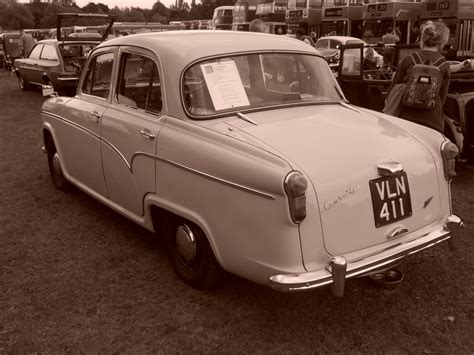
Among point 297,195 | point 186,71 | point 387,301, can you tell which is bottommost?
point 387,301

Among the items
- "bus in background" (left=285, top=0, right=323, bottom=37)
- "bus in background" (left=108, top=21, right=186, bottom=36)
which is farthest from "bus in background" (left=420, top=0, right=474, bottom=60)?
"bus in background" (left=108, top=21, right=186, bottom=36)

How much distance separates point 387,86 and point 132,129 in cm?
413

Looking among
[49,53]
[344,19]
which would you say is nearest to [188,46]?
[49,53]

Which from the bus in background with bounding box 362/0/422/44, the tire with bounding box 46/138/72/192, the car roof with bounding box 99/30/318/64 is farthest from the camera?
the bus in background with bounding box 362/0/422/44

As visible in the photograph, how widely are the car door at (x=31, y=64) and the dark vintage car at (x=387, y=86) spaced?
→ 9.58 metres

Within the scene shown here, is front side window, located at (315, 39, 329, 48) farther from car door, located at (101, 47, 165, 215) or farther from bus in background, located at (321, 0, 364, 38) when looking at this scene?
car door, located at (101, 47, 165, 215)

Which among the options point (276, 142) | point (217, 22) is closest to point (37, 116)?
point (276, 142)

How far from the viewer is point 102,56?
471 centimetres

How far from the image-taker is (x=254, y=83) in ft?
12.5

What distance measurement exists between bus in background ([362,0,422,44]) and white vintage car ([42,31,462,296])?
64.0ft

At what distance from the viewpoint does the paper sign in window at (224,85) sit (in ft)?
11.9

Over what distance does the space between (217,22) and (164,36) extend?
1429 inches

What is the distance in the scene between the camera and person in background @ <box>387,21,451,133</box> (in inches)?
192

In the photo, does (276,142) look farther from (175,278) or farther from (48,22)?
(48,22)
